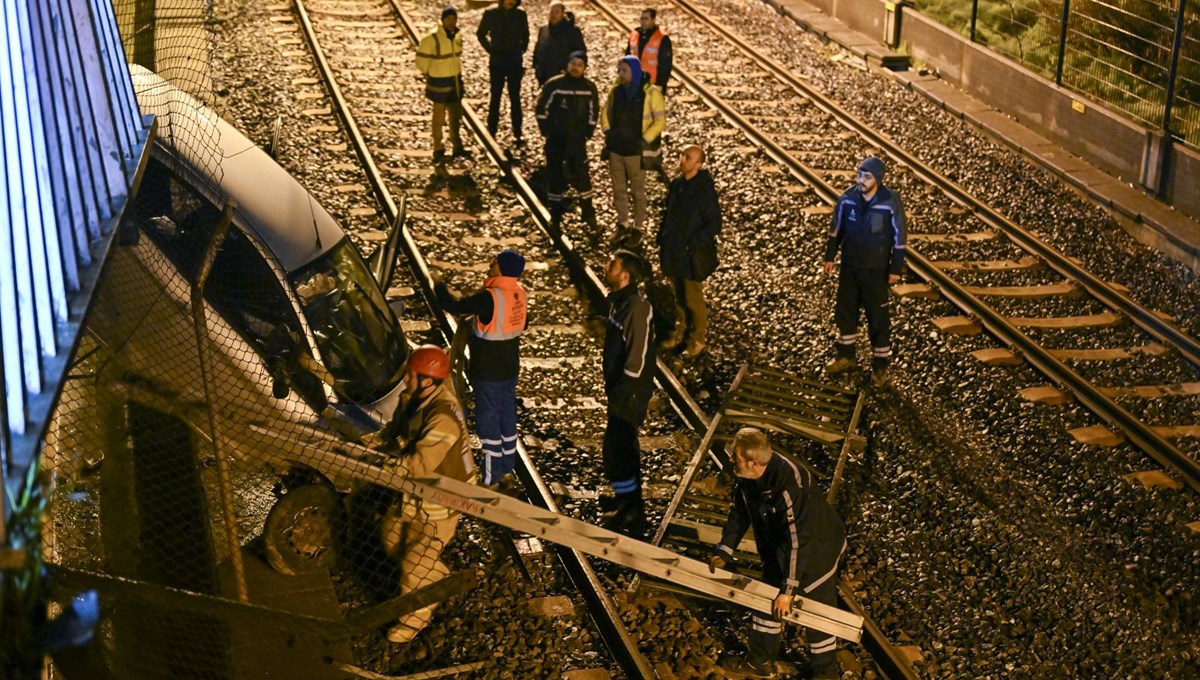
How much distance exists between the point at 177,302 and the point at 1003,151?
12.5 meters

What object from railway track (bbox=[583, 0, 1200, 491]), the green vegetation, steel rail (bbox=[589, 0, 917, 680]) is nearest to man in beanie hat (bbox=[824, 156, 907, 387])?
railway track (bbox=[583, 0, 1200, 491])

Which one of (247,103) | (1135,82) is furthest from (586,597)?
(1135,82)

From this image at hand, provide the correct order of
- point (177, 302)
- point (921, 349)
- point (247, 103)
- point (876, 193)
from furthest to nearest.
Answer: point (247, 103) < point (921, 349) < point (876, 193) < point (177, 302)

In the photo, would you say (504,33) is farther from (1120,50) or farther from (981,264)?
(1120,50)

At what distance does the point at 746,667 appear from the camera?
26.8ft

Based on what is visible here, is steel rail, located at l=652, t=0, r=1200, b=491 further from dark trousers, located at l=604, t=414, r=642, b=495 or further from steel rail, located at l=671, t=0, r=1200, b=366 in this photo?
dark trousers, located at l=604, t=414, r=642, b=495

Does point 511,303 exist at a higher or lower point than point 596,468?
higher

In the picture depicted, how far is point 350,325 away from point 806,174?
8444mm

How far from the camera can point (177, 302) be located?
340 inches

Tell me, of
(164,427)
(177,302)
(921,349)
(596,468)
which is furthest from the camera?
(921,349)

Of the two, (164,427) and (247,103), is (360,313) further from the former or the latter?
(247,103)

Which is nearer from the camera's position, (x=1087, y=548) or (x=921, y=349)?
A: (x=1087, y=548)

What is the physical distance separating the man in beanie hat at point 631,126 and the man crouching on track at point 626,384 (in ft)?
12.8

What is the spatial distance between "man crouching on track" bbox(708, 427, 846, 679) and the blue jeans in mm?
2279
